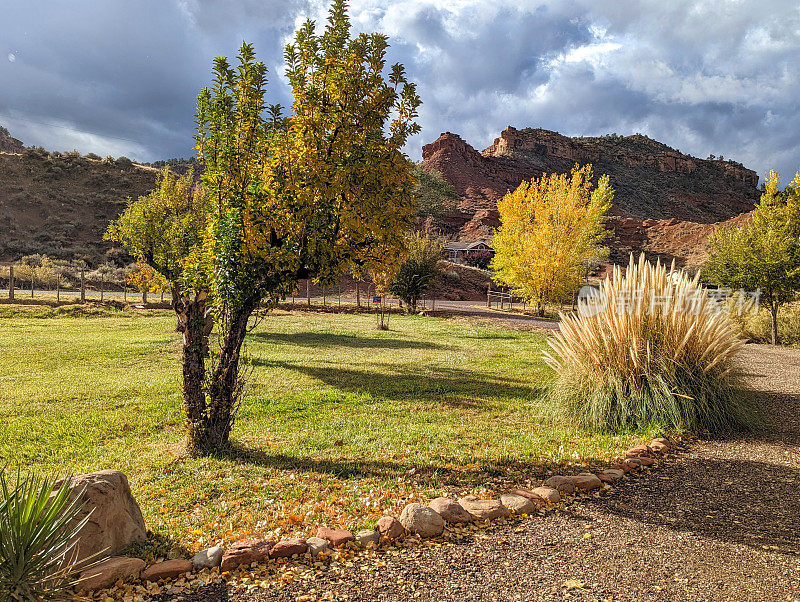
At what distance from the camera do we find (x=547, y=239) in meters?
23.7

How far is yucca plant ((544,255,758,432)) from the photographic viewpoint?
19.8 ft

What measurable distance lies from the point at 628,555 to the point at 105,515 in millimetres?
3352

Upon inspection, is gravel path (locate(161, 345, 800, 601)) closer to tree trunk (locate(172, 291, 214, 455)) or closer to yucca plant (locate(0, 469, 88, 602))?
yucca plant (locate(0, 469, 88, 602))

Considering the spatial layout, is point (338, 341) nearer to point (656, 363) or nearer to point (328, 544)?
point (656, 363)

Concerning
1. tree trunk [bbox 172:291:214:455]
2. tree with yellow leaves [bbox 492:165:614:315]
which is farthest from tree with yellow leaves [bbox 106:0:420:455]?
tree with yellow leaves [bbox 492:165:614:315]

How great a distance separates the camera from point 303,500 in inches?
162

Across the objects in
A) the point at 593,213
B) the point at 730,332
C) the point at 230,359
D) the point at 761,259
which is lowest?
the point at 230,359

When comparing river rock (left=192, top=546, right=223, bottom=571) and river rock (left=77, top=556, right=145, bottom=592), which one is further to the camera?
river rock (left=192, top=546, right=223, bottom=571)

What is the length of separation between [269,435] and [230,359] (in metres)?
1.28

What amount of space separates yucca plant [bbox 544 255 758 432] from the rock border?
208cm

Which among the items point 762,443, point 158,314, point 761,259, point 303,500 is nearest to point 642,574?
point 303,500

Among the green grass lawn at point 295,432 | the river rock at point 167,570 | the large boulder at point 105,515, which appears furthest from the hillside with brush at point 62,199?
the river rock at point 167,570

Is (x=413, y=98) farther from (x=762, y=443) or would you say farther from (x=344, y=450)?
(x=762, y=443)

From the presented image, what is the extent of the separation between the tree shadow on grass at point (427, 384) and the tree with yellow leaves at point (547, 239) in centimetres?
1414
